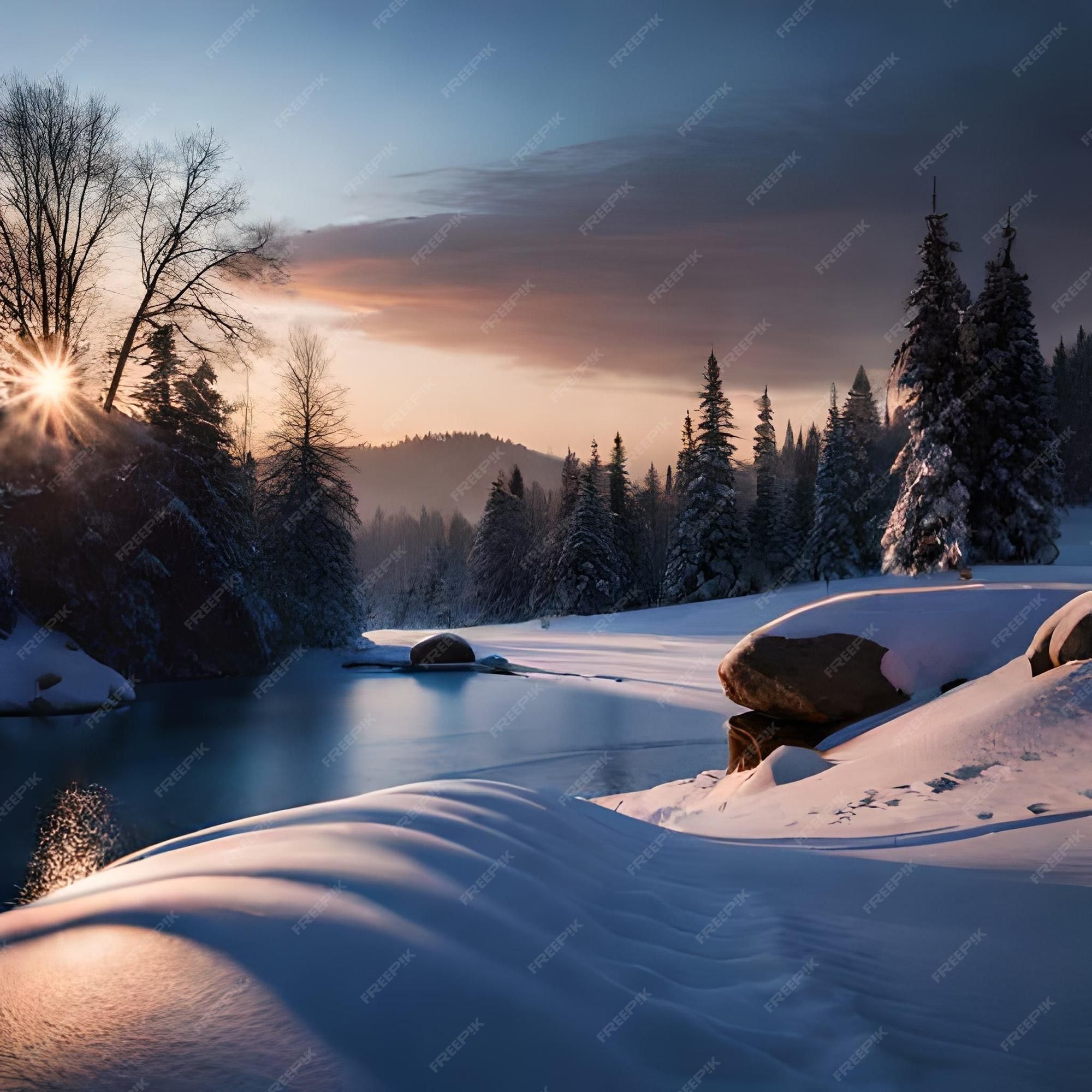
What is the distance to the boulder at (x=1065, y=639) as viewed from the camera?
5.70 m

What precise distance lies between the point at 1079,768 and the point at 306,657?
766 inches

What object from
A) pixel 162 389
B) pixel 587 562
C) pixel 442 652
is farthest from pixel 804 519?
pixel 162 389

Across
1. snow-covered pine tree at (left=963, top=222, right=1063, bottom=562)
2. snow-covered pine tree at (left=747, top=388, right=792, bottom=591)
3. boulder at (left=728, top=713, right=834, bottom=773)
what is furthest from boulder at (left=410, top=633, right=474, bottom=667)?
snow-covered pine tree at (left=747, top=388, right=792, bottom=591)

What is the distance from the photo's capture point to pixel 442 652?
70.8 ft

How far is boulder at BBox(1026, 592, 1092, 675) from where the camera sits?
570 centimetres

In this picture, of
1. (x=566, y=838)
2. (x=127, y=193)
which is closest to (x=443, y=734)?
(x=566, y=838)

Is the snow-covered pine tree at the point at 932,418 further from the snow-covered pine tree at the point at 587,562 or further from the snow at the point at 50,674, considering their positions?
the snow at the point at 50,674

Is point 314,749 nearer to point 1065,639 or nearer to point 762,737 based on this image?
point 762,737

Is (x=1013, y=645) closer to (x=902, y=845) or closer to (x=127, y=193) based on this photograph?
(x=902, y=845)

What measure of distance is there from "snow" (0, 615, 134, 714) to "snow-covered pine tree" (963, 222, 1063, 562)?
2378 centimetres

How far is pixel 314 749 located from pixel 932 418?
21505mm

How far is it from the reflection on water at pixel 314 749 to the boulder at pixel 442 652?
3.80m

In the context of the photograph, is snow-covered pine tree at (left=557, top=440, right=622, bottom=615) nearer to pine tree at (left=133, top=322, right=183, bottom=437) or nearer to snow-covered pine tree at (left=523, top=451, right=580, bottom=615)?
snow-covered pine tree at (left=523, top=451, right=580, bottom=615)

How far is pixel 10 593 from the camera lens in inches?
619
